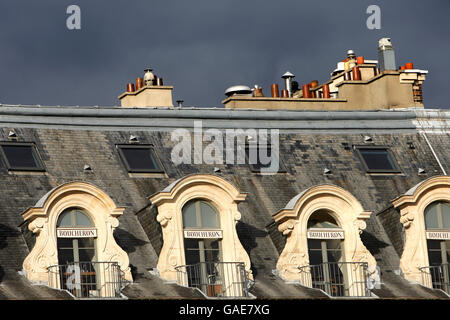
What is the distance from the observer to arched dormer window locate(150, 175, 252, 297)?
45938 millimetres

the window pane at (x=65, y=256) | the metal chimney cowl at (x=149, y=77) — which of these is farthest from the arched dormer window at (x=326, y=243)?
the metal chimney cowl at (x=149, y=77)

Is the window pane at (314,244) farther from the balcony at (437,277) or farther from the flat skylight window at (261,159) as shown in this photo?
the flat skylight window at (261,159)

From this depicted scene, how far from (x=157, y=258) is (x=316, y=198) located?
4.58 meters

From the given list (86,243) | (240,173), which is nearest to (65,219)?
(86,243)

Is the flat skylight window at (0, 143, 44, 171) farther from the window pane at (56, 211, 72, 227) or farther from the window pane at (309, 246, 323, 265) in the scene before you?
the window pane at (309, 246, 323, 265)

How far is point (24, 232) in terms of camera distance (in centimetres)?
4544

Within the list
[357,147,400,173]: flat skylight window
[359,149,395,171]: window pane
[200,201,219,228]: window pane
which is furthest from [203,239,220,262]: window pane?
[359,149,395,171]: window pane

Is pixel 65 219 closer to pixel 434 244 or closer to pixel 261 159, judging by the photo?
pixel 261 159

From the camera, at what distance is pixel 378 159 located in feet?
173

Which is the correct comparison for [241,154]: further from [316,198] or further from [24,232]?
[24,232]

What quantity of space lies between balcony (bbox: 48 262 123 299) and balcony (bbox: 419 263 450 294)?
342 inches

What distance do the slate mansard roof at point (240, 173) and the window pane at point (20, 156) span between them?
31 cm

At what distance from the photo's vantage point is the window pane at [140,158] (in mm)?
49531

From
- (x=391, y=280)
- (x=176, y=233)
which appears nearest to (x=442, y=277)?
(x=391, y=280)
